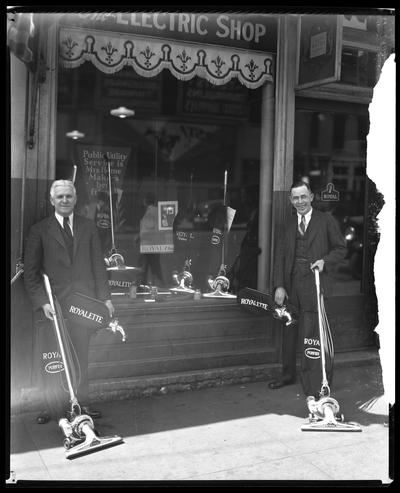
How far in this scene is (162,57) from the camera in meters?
5.86

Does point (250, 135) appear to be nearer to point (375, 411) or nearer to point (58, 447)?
point (375, 411)

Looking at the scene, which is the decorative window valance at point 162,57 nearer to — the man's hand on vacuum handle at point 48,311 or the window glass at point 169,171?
the window glass at point 169,171

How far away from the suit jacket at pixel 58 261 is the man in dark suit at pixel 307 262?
1793mm

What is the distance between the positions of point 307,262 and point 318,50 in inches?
81.7

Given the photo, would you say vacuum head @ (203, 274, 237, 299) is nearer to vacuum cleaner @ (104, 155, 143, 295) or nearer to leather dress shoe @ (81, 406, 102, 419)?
vacuum cleaner @ (104, 155, 143, 295)

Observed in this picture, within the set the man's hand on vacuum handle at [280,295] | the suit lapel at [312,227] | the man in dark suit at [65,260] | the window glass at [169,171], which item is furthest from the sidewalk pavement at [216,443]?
the suit lapel at [312,227]

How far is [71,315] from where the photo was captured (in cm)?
483

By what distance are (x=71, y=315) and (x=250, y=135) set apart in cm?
301

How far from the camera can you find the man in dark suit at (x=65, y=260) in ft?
16.1

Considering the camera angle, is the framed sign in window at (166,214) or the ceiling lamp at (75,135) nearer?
the ceiling lamp at (75,135)

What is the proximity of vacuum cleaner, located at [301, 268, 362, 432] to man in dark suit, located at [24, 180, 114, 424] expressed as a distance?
186cm

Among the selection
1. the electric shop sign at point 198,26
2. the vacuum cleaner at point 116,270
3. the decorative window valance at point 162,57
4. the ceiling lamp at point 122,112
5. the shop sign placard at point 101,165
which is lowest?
the vacuum cleaner at point 116,270

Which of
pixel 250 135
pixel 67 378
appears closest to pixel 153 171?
pixel 250 135

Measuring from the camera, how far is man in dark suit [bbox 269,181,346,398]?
554 centimetres
